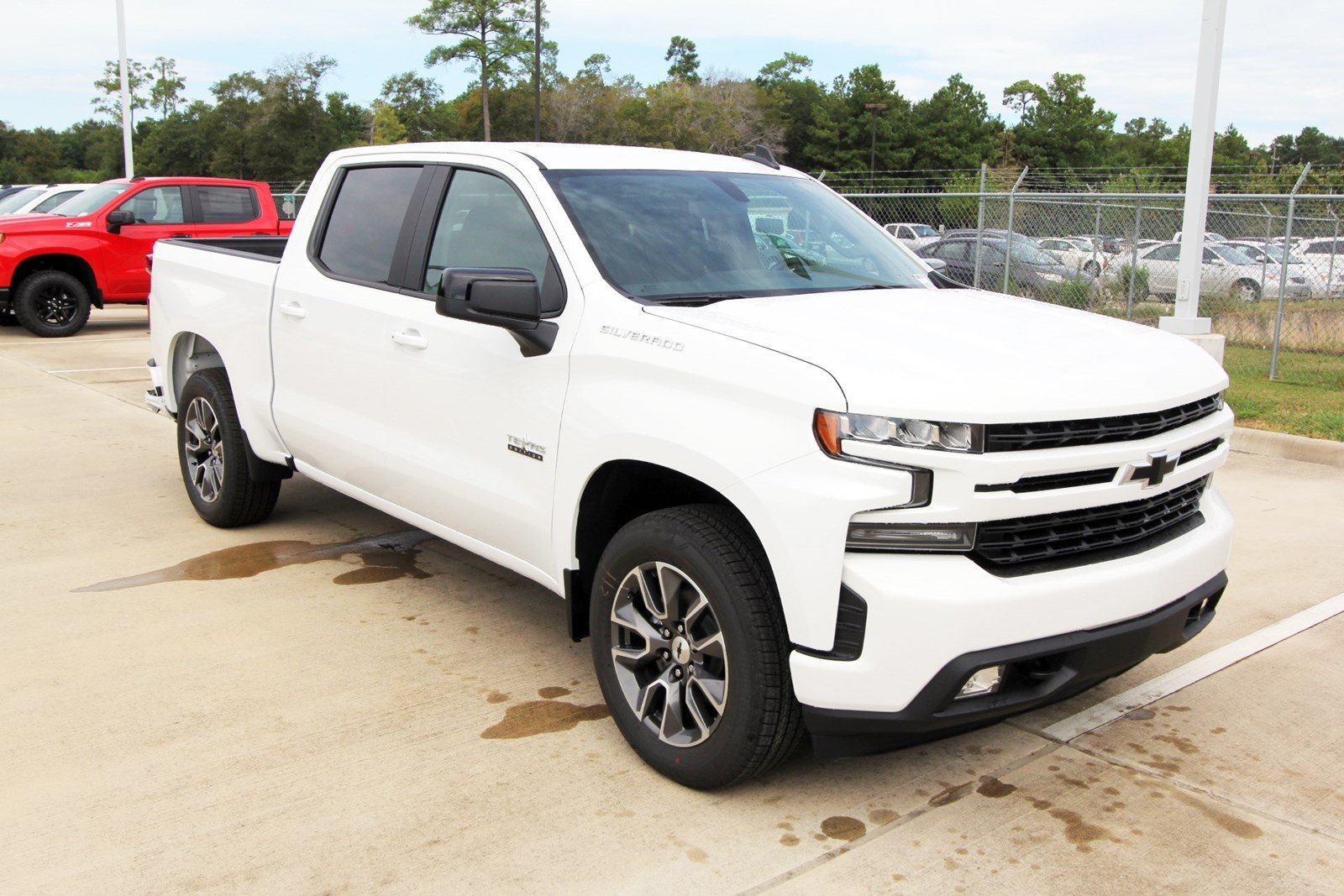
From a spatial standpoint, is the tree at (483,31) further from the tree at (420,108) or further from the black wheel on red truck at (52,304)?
the black wheel on red truck at (52,304)

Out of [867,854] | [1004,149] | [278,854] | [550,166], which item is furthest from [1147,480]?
[1004,149]

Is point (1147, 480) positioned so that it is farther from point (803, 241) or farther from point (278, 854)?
point (278, 854)

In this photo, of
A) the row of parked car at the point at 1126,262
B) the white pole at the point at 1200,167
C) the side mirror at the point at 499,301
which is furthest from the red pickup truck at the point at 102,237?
the side mirror at the point at 499,301

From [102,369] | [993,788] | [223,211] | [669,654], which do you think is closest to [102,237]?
[223,211]

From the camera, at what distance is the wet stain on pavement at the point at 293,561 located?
5352 mm

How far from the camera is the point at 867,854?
10.3 ft

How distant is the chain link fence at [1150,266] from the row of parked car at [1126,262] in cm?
2

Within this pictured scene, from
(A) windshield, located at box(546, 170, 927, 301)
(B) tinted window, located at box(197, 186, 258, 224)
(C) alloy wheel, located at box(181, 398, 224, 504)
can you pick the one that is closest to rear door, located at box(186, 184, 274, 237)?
(B) tinted window, located at box(197, 186, 258, 224)

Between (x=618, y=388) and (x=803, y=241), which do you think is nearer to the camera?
(x=618, y=388)

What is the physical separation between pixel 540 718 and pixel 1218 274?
48.6ft

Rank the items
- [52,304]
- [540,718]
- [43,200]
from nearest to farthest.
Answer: [540,718] < [52,304] < [43,200]

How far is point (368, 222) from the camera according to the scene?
4.93 m

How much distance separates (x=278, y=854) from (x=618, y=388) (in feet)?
5.19

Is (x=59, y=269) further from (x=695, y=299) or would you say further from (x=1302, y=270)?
(x=1302, y=270)
